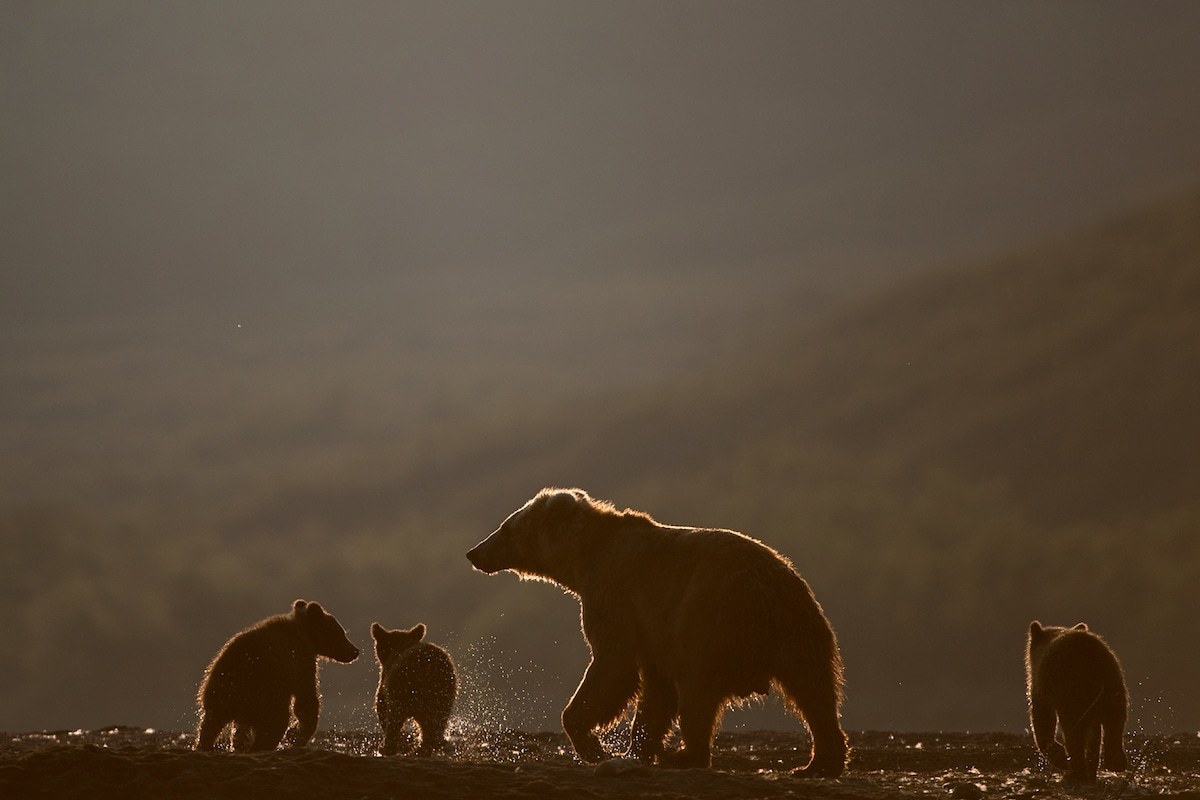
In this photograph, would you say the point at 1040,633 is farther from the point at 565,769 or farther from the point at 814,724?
the point at 565,769

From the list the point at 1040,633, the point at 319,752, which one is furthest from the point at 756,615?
the point at 1040,633

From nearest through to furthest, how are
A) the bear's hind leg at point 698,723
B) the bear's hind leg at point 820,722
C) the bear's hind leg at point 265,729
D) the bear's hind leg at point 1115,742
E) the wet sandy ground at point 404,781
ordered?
the wet sandy ground at point 404,781 → the bear's hind leg at point 820,722 → the bear's hind leg at point 698,723 → the bear's hind leg at point 1115,742 → the bear's hind leg at point 265,729

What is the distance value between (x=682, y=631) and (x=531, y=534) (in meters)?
2.96

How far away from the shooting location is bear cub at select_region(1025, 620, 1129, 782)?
1300 cm

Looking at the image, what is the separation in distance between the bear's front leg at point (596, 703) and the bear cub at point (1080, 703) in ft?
13.4

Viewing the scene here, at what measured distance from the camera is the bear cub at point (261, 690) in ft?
46.2

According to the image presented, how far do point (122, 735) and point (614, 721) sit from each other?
1082cm

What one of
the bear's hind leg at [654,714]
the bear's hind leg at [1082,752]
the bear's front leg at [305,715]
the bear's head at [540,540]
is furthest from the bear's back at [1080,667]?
the bear's front leg at [305,715]

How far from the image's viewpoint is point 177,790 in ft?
30.2

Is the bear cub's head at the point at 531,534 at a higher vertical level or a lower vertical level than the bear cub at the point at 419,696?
higher

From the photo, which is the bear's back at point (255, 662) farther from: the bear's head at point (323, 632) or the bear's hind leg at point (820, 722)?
the bear's hind leg at point (820, 722)

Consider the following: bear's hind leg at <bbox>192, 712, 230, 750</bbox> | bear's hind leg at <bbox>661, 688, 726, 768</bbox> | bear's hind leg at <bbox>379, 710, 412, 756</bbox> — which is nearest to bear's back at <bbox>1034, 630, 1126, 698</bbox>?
bear's hind leg at <bbox>661, 688, 726, 768</bbox>

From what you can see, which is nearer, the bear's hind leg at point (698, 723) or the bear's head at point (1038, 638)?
the bear's hind leg at point (698, 723)

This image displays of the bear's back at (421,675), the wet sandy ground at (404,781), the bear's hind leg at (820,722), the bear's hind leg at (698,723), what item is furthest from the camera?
the bear's back at (421,675)
